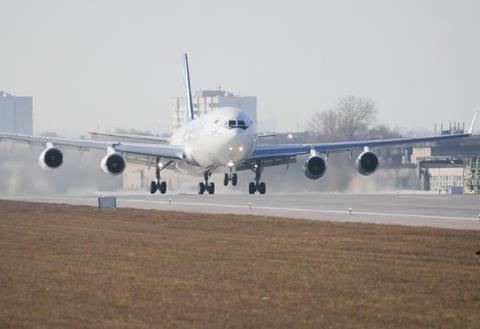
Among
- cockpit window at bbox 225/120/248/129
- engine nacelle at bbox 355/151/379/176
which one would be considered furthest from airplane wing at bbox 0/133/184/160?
engine nacelle at bbox 355/151/379/176

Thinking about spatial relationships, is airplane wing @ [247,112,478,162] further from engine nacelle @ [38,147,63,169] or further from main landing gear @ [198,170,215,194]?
engine nacelle @ [38,147,63,169]

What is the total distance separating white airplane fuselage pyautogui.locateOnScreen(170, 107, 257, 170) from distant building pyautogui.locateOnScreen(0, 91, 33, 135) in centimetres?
11604

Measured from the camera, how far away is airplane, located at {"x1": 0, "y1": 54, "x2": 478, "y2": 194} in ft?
205

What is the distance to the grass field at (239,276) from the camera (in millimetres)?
20359

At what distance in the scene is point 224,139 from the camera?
61812 mm

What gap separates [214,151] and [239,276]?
1463 inches

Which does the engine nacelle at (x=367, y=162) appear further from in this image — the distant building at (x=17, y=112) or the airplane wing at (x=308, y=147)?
the distant building at (x=17, y=112)

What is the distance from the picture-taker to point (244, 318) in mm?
20172

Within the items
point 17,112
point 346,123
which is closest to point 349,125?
point 346,123

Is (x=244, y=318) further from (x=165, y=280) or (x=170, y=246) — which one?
(x=170, y=246)

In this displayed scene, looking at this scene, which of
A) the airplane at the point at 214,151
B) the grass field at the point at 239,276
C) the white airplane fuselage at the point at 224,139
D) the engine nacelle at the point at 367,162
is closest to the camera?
the grass field at the point at 239,276

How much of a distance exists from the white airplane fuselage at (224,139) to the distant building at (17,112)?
116 meters

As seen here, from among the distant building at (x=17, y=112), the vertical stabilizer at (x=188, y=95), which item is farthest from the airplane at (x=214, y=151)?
the distant building at (x=17, y=112)

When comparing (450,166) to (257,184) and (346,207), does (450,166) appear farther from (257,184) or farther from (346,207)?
(346,207)
